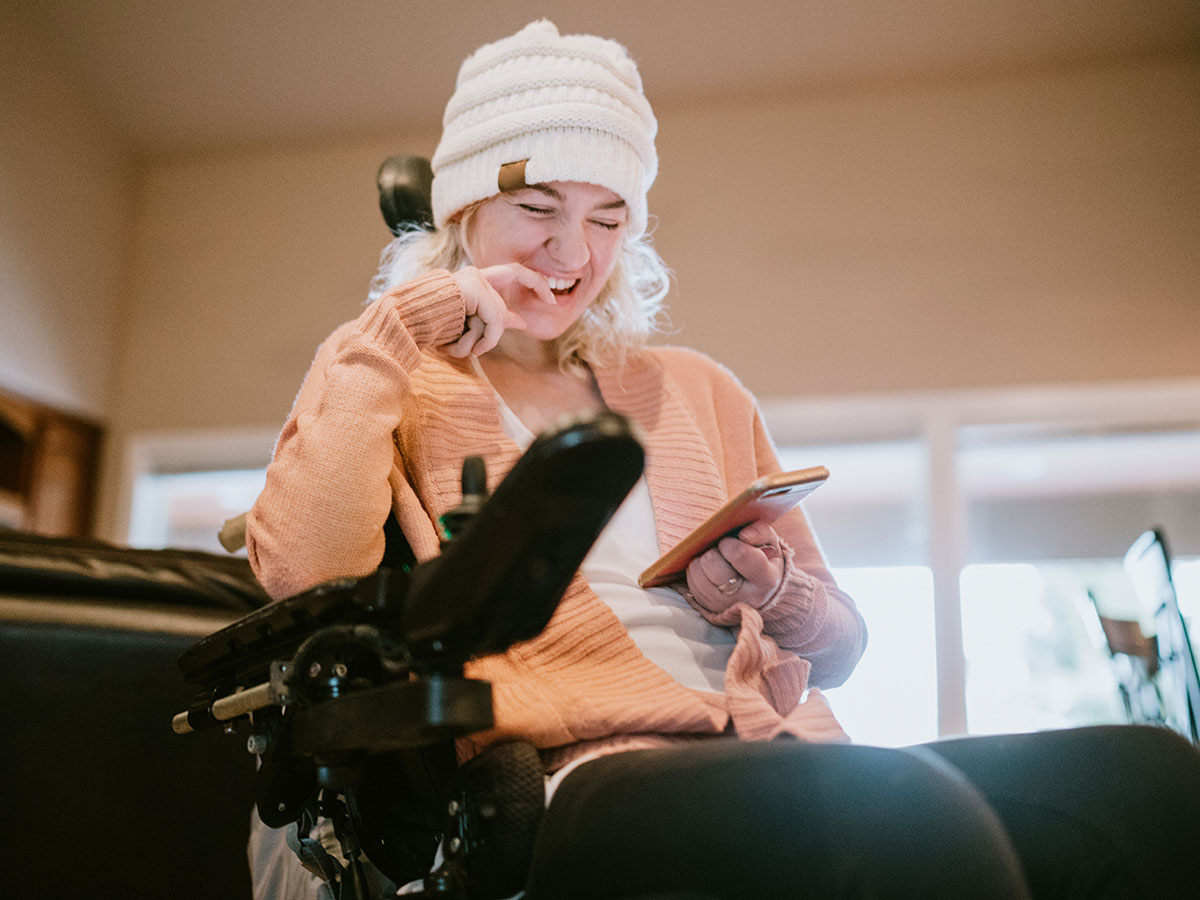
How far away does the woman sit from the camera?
2.15 ft

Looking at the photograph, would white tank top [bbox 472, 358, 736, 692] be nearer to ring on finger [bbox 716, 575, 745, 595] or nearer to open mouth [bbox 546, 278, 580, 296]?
ring on finger [bbox 716, 575, 745, 595]

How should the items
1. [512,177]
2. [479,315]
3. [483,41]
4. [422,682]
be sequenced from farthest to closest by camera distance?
[483,41] → [512,177] → [479,315] → [422,682]

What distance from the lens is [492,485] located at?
118 centimetres

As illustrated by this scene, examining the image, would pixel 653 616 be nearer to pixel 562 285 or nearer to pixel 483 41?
Answer: pixel 562 285

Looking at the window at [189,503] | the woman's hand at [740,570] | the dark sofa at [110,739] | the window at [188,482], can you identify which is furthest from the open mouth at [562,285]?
the window at [189,503]

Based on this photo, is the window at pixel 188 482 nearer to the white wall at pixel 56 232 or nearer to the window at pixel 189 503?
the window at pixel 189 503

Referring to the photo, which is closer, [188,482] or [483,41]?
[483,41]

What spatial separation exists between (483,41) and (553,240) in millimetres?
2673

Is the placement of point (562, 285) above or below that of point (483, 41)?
below

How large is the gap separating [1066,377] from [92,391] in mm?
3441

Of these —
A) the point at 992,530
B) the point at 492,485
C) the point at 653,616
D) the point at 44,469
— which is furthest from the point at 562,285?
the point at 44,469

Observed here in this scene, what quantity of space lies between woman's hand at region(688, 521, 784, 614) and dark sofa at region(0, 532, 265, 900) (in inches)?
28.4

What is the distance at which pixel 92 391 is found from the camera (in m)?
4.17

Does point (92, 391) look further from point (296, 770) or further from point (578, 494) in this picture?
point (578, 494)
